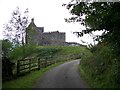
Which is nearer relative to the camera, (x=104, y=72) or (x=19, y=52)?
(x=104, y=72)

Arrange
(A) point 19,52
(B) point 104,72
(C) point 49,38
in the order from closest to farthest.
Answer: (B) point 104,72
(A) point 19,52
(C) point 49,38

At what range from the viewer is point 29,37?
4428 cm

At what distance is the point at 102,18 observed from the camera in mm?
17906

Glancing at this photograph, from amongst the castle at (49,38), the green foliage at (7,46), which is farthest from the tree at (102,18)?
the castle at (49,38)

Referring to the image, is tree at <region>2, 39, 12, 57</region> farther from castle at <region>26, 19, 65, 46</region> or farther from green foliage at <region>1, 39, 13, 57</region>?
castle at <region>26, 19, 65, 46</region>

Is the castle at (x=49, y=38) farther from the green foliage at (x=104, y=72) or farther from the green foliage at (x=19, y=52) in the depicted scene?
the green foliage at (x=104, y=72)

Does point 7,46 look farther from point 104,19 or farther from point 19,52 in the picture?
point 104,19

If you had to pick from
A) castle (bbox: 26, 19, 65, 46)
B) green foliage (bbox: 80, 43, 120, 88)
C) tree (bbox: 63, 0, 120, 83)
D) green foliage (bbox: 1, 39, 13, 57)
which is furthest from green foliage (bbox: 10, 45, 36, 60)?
castle (bbox: 26, 19, 65, 46)

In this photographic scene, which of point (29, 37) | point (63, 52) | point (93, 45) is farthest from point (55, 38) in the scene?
point (93, 45)

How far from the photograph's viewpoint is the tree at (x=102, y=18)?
1738cm

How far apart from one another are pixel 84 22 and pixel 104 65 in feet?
14.3

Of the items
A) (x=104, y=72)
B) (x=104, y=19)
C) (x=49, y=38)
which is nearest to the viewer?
(x=104, y=19)

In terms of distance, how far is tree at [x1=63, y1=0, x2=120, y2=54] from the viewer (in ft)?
57.0

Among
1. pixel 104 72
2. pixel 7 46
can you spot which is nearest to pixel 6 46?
pixel 7 46
